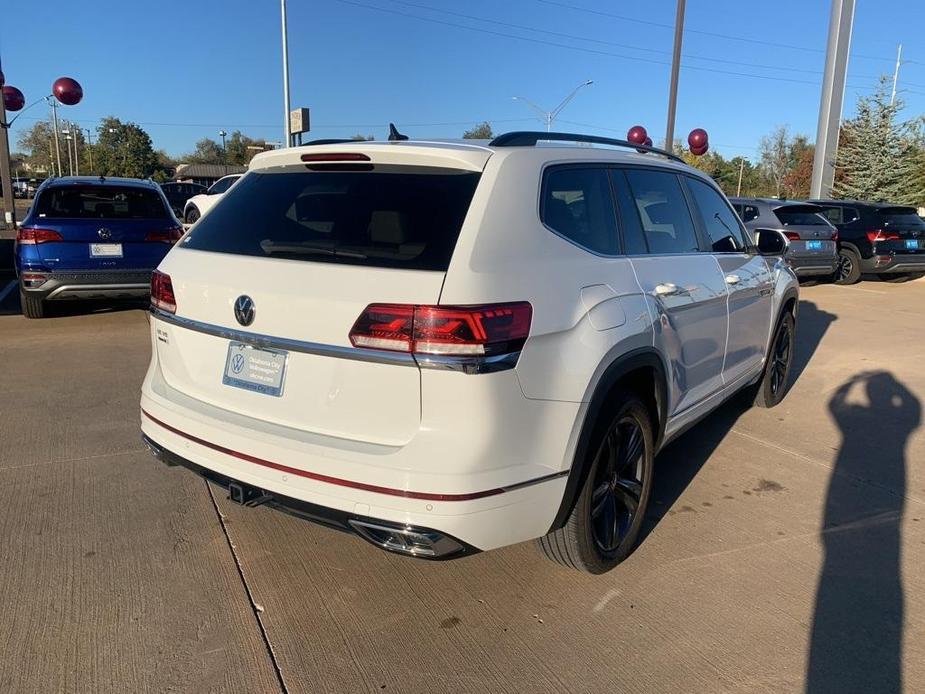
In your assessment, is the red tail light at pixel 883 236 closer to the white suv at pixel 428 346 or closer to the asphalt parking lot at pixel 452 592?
the asphalt parking lot at pixel 452 592

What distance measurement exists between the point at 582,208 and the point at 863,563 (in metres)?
2.11

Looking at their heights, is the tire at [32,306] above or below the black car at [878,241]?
below

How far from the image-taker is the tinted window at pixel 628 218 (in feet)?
10.9

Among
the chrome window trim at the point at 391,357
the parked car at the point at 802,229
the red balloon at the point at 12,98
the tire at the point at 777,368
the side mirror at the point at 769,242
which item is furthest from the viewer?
the red balloon at the point at 12,98

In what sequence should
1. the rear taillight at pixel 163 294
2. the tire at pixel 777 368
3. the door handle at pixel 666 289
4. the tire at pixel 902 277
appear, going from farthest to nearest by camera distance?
1. the tire at pixel 902 277
2. the tire at pixel 777 368
3. the door handle at pixel 666 289
4. the rear taillight at pixel 163 294

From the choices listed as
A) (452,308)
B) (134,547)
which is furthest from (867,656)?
(134,547)

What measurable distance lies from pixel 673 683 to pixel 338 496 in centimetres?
133

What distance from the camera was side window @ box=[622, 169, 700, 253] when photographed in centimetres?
355

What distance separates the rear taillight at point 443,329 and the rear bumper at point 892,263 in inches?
573

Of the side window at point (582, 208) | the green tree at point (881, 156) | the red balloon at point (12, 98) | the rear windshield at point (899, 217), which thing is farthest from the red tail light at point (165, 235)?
the green tree at point (881, 156)

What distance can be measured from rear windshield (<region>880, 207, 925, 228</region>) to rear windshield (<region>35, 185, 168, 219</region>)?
1361 centimetres

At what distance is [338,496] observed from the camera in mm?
2465

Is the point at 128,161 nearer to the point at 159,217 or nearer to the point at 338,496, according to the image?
the point at 159,217

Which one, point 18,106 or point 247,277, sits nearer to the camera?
point 247,277
